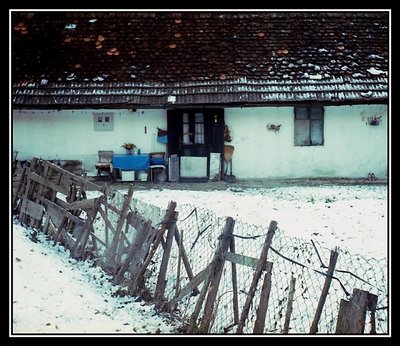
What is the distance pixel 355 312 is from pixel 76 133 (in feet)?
38.1

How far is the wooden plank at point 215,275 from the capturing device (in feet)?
17.8

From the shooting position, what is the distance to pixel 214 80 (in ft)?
47.2

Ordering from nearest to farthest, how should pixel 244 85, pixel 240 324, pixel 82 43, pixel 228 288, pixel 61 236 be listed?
pixel 240 324
pixel 228 288
pixel 61 236
pixel 244 85
pixel 82 43

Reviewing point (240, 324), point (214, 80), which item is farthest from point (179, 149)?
point (240, 324)

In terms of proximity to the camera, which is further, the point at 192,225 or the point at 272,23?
the point at 272,23

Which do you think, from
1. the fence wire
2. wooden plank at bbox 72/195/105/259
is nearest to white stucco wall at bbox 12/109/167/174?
the fence wire

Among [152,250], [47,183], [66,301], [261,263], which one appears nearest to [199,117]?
[47,183]

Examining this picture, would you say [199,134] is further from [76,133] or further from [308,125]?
[76,133]

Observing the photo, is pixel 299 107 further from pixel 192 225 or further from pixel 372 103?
pixel 192 225

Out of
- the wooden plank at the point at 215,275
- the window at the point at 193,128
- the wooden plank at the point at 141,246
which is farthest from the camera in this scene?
the window at the point at 193,128

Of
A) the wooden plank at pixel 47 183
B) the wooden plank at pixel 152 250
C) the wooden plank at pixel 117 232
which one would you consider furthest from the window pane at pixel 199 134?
the wooden plank at pixel 152 250

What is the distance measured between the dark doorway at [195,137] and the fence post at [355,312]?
33.5 ft

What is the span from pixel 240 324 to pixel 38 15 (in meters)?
14.4

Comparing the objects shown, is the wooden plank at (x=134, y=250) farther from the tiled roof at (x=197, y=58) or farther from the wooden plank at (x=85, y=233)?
the tiled roof at (x=197, y=58)
